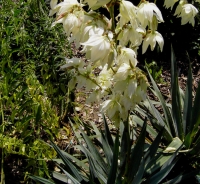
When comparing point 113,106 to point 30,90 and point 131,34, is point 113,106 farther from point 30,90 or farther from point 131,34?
point 30,90

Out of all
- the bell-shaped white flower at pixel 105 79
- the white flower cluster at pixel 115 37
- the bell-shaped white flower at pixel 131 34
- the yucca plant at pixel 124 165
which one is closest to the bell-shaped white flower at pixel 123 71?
the white flower cluster at pixel 115 37

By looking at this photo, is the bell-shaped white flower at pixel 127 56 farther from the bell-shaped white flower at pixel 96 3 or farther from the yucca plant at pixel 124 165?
the yucca plant at pixel 124 165

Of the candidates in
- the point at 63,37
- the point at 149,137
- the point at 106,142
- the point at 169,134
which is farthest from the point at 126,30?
the point at 63,37

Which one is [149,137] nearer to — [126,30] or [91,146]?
[91,146]

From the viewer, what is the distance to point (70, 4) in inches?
53.1

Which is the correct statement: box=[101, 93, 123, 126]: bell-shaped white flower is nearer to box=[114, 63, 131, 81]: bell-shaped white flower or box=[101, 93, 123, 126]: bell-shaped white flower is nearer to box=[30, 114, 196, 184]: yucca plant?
box=[114, 63, 131, 81]: bell-shaped white flower

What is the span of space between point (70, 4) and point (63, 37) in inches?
64.1

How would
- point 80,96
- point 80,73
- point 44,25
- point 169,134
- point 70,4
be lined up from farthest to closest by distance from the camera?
point 80,96 → point 44,25 → point 169,134 → point 80,73 → point 70,4

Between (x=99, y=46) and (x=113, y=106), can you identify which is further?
(x=113, y=106)

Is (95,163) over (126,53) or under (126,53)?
under

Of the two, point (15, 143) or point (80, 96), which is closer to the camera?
point (15, 143)

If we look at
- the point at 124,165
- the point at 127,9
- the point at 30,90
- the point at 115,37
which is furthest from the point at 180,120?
the point at 127,9

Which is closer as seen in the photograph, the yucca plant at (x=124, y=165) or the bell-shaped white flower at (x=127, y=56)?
the bell-shaped white flower at (x=127, y=56)

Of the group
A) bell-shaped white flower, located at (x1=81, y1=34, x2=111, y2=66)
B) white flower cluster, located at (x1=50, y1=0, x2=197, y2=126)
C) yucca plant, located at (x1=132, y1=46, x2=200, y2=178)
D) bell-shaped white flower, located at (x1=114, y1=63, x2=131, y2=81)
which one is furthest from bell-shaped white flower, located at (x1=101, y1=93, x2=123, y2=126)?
yucca plant, located at (x1=132, y1=46, x2=200, y2=178)
